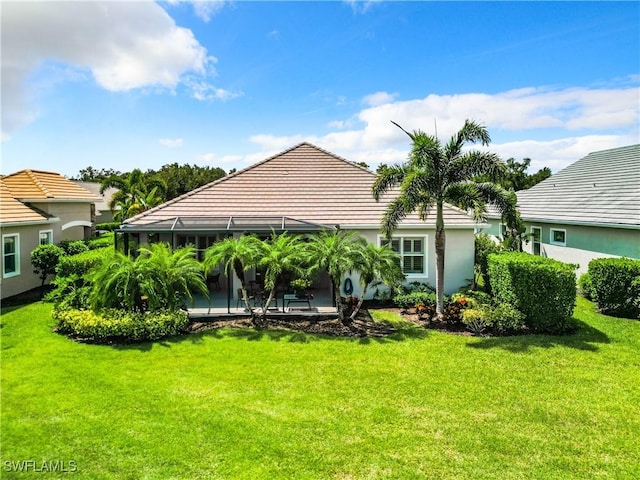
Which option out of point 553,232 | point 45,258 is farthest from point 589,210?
point 45,258

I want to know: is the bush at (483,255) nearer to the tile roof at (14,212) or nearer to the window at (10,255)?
the tile roof at (14,212)

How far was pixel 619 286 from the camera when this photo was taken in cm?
1377

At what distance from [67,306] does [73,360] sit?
3915mm

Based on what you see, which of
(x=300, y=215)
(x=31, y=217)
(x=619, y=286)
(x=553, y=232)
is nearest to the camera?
(x=619, y=286)

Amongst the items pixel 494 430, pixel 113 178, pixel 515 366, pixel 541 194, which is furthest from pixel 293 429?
pixel 113 178

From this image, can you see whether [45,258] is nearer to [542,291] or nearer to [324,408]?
[324,408]

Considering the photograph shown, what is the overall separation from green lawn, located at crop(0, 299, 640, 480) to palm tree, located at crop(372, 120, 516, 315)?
4.67 meters

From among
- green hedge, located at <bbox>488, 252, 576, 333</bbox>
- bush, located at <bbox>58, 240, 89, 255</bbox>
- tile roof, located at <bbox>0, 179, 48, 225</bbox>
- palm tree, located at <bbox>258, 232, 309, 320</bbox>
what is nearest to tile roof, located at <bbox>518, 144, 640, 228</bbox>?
→ green hedge, located at <bbox>488, 252, 576, 333</bbox>

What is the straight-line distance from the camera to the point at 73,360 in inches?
372

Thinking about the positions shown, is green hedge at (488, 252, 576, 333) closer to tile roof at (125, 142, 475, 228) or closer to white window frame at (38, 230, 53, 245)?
tile roof at (125, 142, 475, 228)

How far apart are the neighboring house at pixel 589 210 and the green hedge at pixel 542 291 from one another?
668 centimetres

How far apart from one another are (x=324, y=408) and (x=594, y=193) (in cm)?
2107

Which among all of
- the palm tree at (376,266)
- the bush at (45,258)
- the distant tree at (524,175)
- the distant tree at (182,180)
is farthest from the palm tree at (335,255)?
the distant tree at (524,175)

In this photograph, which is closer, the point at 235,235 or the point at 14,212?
the point at 235,235
